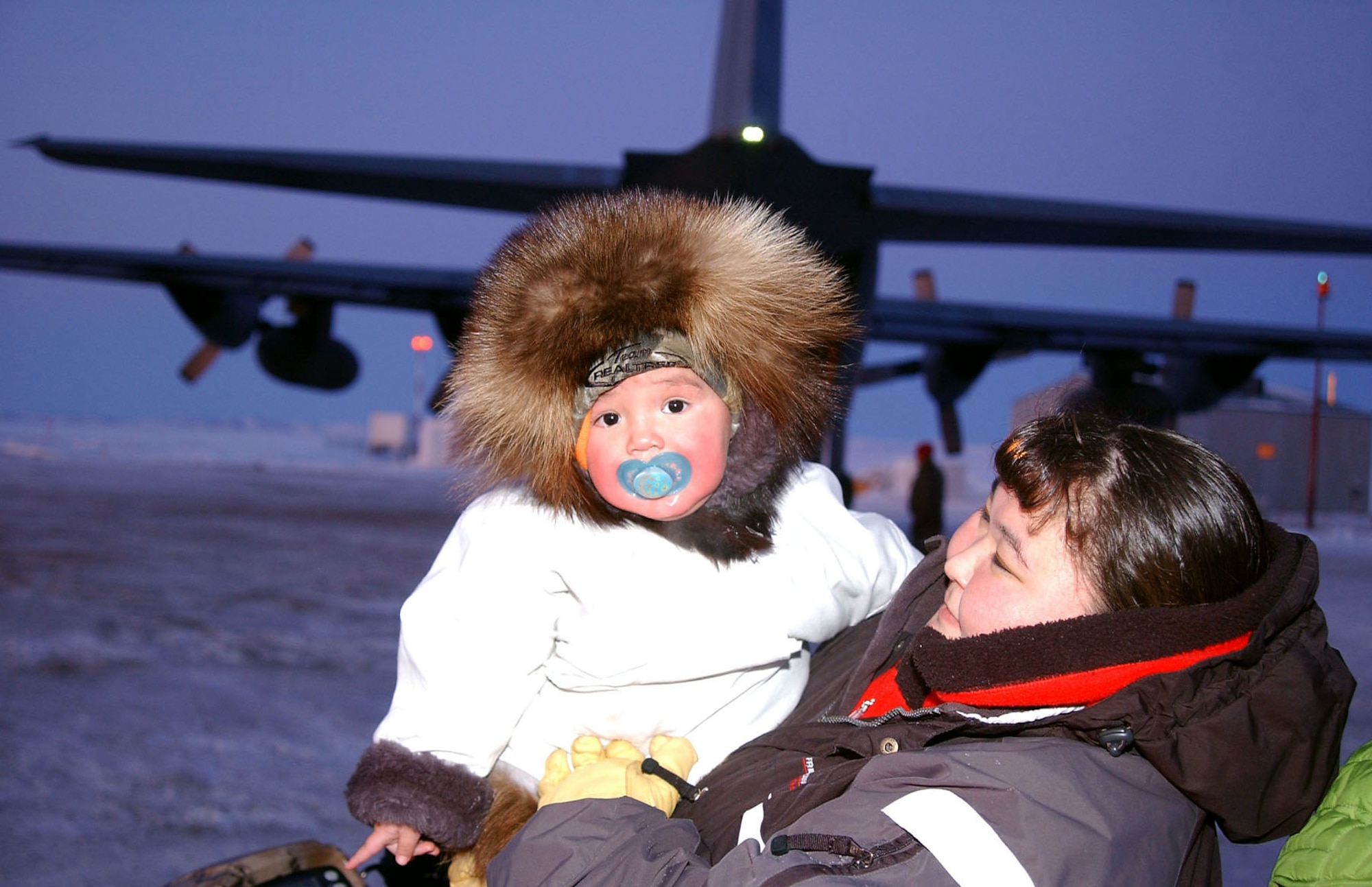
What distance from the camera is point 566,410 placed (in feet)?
4.43

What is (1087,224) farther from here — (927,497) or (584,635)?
(584,635)

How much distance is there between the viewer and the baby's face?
4.28 feet

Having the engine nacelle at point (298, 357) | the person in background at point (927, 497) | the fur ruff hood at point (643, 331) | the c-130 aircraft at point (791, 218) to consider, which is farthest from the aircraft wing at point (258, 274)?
the fur ruff hood at point (643, 331)

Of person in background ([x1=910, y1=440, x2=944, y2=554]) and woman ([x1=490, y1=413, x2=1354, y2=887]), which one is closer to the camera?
woman ([x1=490, y1=413, x2=1354, y2=887])

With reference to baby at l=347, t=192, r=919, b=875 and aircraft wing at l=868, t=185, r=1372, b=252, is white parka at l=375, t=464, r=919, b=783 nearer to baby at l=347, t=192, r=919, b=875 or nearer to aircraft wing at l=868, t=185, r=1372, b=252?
baby at l=347, t=192, r=919, b=875

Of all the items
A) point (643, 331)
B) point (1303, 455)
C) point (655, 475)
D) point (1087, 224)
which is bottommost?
point (1303, 455)

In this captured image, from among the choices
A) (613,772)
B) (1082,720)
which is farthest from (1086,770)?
(613,772)

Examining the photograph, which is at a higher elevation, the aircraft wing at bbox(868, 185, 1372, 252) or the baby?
the aircraft wing at bbox(868, 185, 1372, 252)

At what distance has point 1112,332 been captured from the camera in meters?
9.26

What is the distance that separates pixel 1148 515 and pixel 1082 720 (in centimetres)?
21

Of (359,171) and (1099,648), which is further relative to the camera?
(359,171)

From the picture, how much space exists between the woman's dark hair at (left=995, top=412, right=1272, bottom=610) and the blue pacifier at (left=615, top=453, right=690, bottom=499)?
492 millimetres

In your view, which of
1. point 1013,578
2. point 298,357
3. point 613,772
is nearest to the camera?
point 1013,578

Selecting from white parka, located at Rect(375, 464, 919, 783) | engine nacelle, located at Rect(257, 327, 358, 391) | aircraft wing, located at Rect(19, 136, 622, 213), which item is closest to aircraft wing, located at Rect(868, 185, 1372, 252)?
aircraft wing, located at Rect(19, 136, 622, 213)
